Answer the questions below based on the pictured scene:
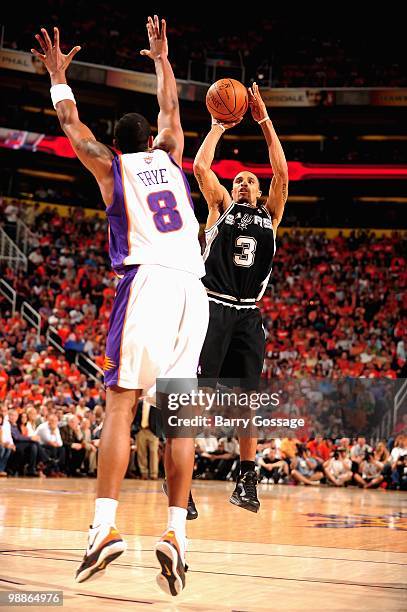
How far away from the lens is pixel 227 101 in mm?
6340

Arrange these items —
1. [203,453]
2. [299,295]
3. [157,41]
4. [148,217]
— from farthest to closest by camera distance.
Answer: [299,295] < [203,453] < [157,41] < [148,217]

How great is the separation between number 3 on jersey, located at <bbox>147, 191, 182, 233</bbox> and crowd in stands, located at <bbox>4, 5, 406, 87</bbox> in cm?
2370

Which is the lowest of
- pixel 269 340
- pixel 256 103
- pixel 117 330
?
pixel 117 330

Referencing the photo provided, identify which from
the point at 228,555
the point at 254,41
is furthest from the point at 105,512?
the point at 254,41

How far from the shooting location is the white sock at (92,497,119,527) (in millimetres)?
4062

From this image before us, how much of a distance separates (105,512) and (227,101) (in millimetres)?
3460

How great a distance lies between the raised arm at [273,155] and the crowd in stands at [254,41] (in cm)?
2154

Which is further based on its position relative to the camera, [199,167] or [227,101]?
[199,167]

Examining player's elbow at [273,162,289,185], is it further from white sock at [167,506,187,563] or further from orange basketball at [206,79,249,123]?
white sock at [167,506,187,563]

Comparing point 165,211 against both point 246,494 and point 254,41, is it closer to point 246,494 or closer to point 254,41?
point 246,494

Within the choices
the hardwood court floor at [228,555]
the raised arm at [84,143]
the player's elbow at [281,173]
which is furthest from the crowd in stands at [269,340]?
the raised arm at [84,143]

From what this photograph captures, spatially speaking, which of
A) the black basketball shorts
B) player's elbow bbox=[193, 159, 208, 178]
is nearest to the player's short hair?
player's elbow bbox=[193, 159, 208, 178]

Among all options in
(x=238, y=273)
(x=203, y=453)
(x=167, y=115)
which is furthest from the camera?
(x=203, y=453)

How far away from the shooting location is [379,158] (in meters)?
27.7
